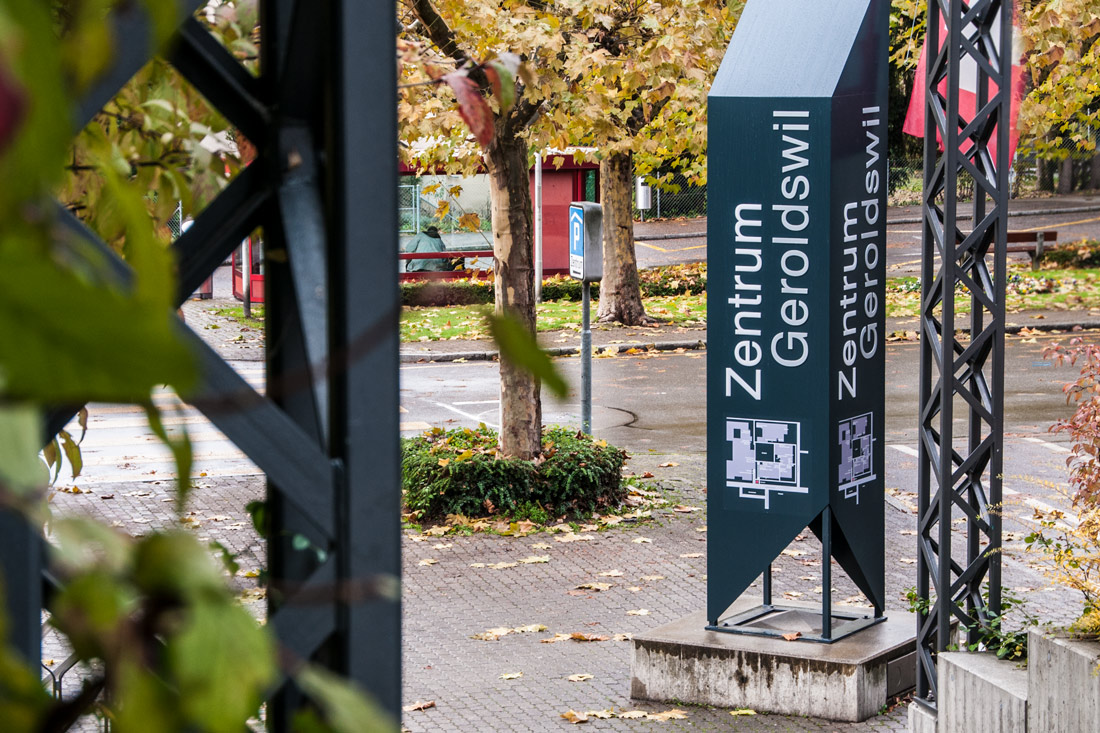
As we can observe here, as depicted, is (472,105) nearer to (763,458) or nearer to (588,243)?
(763,458)

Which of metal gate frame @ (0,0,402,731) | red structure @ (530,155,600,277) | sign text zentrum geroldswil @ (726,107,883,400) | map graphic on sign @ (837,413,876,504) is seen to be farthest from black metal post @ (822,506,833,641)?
red structure @ (530,155,600,277)

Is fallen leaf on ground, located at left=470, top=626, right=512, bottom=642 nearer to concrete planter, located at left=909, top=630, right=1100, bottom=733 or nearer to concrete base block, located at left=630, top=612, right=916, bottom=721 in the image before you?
concrete base block, located at left=630, top=612, right=916, bottom=721

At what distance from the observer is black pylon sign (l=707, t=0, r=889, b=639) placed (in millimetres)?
6738

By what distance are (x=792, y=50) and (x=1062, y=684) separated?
11.0ft

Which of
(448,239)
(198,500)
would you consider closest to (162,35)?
(198,500)

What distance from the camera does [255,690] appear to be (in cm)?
55

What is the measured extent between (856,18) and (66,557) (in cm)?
678

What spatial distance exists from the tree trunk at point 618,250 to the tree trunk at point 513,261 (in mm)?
9775

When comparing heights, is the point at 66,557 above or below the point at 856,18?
below

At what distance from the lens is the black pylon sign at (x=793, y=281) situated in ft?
22.1

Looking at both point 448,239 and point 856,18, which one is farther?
point 448,239

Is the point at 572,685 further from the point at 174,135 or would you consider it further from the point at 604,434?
the point at 604,434

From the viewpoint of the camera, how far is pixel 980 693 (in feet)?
18.6

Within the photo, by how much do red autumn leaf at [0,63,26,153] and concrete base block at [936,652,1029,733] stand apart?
5469 mm
